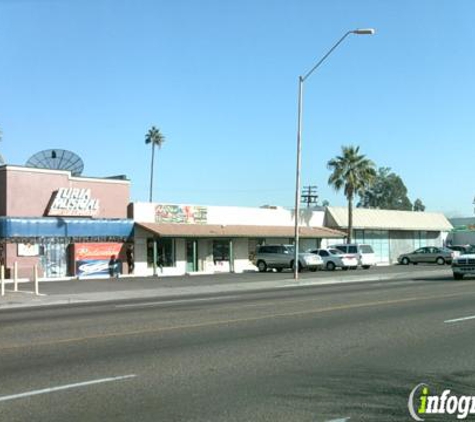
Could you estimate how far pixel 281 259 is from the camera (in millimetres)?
44281

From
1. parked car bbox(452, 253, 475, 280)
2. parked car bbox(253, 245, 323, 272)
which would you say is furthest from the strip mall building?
parked car bbox(452, 253, 475, 280)

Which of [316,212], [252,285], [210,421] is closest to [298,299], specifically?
[252,285]

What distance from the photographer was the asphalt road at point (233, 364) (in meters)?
6.78

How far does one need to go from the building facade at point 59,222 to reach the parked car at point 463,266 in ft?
62.2

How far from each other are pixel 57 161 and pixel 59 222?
5954 millimetres

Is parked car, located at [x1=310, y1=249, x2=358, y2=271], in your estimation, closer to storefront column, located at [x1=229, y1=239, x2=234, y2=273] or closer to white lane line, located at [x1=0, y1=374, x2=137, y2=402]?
storefront column, located at [x1=229, y1=239, x2=234, y2=273]

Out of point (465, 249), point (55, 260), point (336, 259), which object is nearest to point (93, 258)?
point (55, 260)

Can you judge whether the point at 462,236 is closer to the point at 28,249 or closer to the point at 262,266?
the point at 262,266

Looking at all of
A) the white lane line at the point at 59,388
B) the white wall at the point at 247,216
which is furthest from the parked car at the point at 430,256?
the white lane line at the point at 59,388

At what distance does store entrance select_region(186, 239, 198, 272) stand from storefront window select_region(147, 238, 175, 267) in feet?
4.10

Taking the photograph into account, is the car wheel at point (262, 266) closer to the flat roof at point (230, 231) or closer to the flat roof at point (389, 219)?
the flat roof at point (230, 231)

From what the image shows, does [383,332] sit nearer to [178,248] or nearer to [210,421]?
[210,421]

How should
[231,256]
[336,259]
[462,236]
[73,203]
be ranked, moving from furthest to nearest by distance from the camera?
[462,236], [231,256], [336,259], [73,203]

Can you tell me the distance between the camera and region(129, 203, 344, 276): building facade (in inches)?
1608
